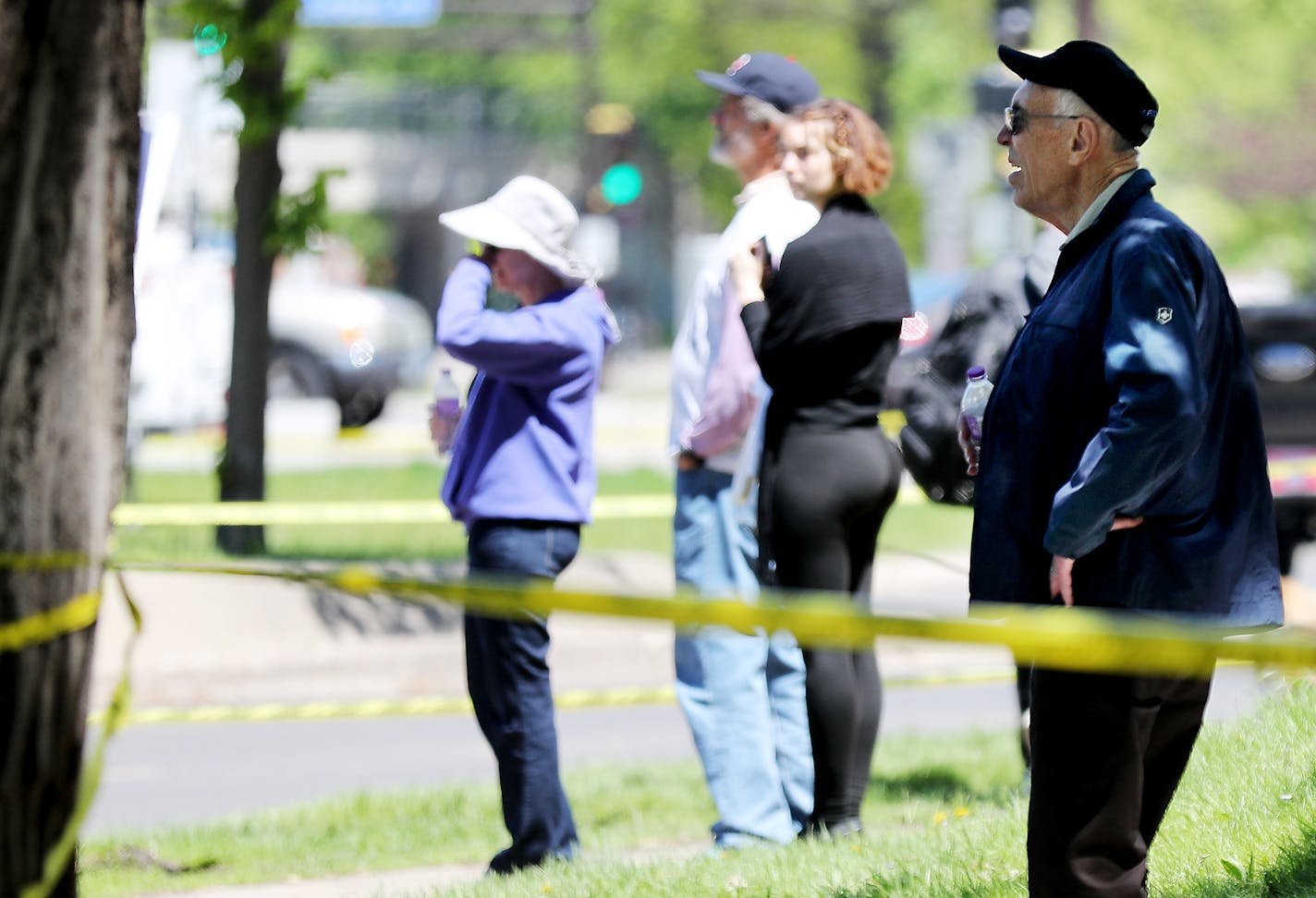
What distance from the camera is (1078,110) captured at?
3.76 meters

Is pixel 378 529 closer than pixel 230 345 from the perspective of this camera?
No

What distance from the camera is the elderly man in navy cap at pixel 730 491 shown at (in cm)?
563

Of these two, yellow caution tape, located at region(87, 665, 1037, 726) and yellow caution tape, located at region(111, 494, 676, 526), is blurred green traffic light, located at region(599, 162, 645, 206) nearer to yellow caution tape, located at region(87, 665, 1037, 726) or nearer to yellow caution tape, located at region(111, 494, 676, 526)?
yellow caution tape, located at region(111, 494, 676, 526)

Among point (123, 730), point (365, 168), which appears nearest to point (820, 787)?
point (123, 730)

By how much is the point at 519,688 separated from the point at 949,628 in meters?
2.74

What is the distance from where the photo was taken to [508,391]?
555 centimetres

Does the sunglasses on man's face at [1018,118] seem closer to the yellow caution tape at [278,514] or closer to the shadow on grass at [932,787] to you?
the shadow on grass at [932,787]

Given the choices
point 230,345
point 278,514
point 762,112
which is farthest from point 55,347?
point 230,345

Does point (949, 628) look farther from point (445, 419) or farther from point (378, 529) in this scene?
point (378, 529)

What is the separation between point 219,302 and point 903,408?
38.2ft

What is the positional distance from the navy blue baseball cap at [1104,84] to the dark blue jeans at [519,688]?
2190 millimetres

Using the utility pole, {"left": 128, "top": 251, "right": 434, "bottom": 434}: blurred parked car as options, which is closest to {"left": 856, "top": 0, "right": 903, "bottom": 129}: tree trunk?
{"left": 128, "top": 251, "right": 434, "bottom": 434}: blurred parked car

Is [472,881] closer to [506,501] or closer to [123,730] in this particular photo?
[506,501]

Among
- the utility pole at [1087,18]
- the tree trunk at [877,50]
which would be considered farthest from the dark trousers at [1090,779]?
the tree trunk at [877,50]
